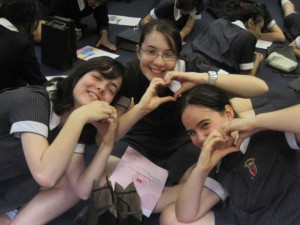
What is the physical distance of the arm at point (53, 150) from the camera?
1.11 meters

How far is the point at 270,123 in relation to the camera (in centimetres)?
110

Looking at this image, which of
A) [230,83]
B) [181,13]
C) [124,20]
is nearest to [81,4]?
[124,20]

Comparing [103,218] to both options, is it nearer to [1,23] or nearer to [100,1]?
[1,23]

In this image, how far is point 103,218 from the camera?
1.11 metres

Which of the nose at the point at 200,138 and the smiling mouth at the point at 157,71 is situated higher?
the smiling mouth at the point at 157,71

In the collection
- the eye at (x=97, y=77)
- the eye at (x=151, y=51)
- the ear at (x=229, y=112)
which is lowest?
the ear at (x=229, y=112)

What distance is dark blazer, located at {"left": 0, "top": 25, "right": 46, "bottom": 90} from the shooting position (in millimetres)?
1699

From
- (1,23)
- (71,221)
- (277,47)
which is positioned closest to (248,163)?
(71,221)

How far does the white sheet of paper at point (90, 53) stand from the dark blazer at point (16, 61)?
2.71 ft

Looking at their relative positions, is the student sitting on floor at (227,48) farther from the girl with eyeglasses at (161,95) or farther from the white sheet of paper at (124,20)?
the white sheet of paper at (124,20)

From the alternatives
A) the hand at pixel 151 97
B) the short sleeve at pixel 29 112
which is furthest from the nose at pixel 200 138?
the short sleeve at pixel 29 112

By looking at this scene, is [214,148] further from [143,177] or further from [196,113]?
[143,177]

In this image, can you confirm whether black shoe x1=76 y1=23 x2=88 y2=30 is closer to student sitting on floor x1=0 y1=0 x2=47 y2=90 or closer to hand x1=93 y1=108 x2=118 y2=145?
student sitting on floor x1=0 y1=0 x2=47 y2=90

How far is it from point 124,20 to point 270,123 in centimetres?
257
